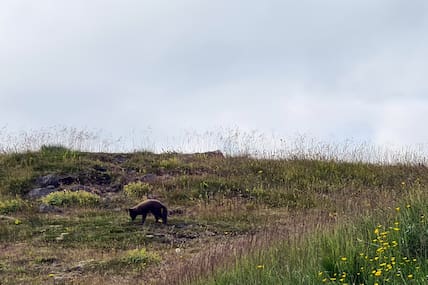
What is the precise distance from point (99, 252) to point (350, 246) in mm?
→ 4517

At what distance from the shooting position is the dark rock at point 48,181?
13.9 meters

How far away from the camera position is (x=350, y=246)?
5457 millimetres

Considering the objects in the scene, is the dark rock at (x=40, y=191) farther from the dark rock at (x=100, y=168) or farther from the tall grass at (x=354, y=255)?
the tall grass at (x=354, y=255)

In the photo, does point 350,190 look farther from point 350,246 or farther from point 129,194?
point 350,246

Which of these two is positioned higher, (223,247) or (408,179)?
(408,179)

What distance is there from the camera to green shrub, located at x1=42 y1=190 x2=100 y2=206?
41.0ft

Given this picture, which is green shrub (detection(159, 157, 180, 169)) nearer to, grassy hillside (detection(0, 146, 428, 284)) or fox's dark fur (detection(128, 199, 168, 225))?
grassy hillside (detection(0, 146, 428, 284))

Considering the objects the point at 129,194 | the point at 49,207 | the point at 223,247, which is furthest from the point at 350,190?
the point at 223,247

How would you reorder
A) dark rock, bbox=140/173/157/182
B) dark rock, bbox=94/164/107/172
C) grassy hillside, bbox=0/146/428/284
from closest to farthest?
grassy hillside, bbox=0/146/428/284 < dark rock, bbox=140/173/157/182 < dark rock, bbox=94/164/107/172

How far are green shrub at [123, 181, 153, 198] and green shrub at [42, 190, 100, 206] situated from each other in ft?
2.15

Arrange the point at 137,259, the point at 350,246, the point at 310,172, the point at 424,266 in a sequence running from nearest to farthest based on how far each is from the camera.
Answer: the point at 424,266
the point at 350,246
the point at 137,259
the point at 310,172

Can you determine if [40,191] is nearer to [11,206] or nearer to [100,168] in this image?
[11,206]

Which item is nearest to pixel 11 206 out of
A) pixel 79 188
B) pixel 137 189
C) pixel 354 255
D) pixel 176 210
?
pixel 79 188

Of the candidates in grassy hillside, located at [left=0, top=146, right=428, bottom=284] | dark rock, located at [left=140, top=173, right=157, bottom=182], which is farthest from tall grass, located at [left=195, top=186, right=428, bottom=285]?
dark rock, located at [left=140, top=173, right=157, bottom=182]
